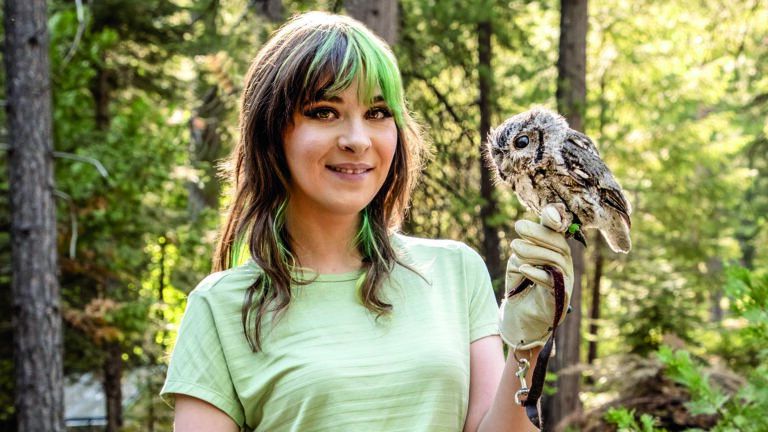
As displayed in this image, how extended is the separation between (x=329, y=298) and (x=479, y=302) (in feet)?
1.20

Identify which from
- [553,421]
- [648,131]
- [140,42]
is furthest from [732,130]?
[140,42]

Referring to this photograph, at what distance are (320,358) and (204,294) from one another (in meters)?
0.31

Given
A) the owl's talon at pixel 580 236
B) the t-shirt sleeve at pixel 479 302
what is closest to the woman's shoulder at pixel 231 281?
the t-shirt sleeve at pixel 479 302

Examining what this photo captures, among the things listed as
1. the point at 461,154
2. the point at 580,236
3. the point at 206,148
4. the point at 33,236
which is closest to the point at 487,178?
the point at 461,154

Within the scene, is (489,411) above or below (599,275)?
above

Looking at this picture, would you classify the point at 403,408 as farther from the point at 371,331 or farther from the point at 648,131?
the point at 648,131

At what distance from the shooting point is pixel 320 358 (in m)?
1.70

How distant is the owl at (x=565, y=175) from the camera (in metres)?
1.51

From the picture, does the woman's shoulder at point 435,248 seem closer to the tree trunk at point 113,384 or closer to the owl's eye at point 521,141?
the owl's eye at point 521,141

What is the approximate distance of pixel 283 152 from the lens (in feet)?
6.09

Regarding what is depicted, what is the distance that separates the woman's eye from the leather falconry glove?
466mm

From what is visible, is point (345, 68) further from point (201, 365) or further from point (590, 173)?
point (201, 365)

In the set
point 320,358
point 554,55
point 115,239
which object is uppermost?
point 554,55

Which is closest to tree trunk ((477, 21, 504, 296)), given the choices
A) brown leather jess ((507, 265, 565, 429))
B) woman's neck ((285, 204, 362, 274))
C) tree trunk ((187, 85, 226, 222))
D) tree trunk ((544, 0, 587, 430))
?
tree trunk ((544, 0, 587, 430))
